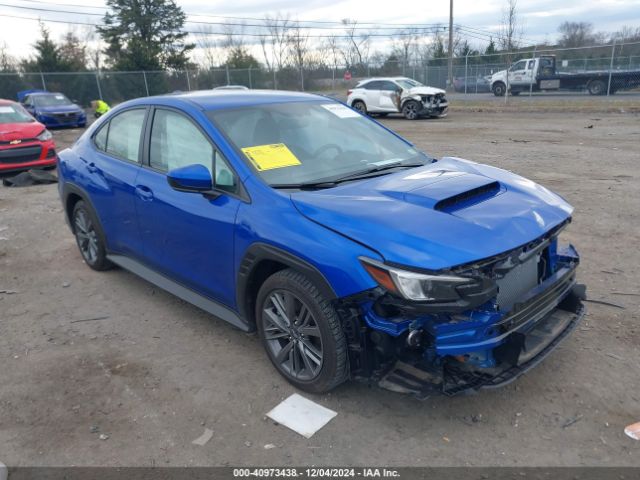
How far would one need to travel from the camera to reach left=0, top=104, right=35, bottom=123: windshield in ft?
36.5

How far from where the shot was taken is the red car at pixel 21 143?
34.5 ft

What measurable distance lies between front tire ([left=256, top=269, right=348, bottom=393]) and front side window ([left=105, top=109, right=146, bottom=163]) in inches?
76.0

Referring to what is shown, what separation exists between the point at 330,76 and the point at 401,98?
21193 mm

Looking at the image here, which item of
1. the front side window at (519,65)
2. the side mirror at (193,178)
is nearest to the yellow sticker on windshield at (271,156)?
the side mirror at (193,178)

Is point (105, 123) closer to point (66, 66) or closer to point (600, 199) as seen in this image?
point (600, 199)

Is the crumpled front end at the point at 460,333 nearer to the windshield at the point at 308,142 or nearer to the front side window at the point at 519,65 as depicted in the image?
the windshield at the point at 308,142

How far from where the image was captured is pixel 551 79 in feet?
87.9

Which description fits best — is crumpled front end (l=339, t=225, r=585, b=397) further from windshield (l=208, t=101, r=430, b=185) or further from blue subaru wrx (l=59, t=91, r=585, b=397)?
windshield (l=208, t=101, r=430, b=185)

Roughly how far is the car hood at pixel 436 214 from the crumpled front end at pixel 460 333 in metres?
0.10

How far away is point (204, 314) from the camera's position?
4336 mm

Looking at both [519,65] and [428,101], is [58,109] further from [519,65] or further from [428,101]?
[519,65]

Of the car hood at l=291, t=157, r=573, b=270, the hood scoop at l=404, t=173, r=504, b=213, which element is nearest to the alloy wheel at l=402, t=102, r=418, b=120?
the car hood at l=291, t=157, r=573, b=270

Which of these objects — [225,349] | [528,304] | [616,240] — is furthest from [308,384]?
[616,240]

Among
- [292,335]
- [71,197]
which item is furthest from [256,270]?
[71,197]
